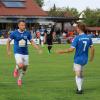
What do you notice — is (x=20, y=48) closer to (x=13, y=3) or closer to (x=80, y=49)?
(x=80, y=49)

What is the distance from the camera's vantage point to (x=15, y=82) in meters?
16.0

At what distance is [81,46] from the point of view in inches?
528

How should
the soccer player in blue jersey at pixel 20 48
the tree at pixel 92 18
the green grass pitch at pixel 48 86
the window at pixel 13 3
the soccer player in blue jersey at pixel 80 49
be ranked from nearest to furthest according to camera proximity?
the green grass pitch at pixel 48 86 → the soccer player in blue jersey at pixel 80 49 → the soccer player in blue jersey at pixel 20 48 → the window at pixel 13 3 → the tree at pixel 92 18

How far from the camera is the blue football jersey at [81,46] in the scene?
13383 mm

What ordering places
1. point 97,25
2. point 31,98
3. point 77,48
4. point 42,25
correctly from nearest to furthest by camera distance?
point 31,98 < point 77,48 < point 42,25 < point 97,25

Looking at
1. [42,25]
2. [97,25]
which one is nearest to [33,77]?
[42,25]

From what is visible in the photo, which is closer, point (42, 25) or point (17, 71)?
point (17, 71)

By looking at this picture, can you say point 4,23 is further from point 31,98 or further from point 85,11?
point 85,11

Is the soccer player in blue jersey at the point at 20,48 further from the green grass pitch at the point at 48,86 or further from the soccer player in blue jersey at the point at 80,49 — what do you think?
the soccer player in blue jersey at the point at 80,49

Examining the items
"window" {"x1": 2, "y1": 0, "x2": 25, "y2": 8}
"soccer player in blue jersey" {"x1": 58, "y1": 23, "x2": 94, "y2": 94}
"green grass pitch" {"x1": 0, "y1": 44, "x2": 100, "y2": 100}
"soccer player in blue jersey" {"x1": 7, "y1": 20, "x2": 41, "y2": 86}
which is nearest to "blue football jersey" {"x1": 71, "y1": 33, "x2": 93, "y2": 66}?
"soccer player in blue jersey" {"x1": 58, "y1": 23, "x2": 94, "y2": 94}

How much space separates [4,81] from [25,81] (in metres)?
0.66

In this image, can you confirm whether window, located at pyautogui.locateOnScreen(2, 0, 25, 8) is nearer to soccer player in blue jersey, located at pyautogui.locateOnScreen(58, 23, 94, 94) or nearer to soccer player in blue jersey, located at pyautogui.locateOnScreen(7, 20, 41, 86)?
soccer player in blue jersey, located at pyautogui.locateOnScreen(7, 20, 41, 86)

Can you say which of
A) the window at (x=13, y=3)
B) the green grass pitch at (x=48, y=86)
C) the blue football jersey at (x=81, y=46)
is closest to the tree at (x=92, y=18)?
the window at (x=13, y=3)

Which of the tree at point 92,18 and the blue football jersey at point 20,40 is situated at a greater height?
the blue football jersey at point 20,40
